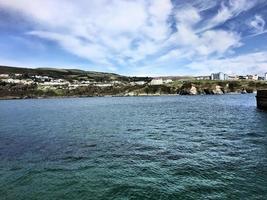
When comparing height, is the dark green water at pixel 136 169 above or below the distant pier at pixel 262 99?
below

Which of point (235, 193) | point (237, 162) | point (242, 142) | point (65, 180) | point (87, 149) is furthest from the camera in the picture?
point (242, 142)

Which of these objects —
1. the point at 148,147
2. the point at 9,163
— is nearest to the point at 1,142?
the point at 9,163

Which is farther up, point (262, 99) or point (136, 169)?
point (262, 99)

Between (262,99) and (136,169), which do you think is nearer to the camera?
(136,169)

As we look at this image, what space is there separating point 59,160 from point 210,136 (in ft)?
67.6

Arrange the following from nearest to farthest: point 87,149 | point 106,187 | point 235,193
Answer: point 235,193 → point 106,187 → point 87,149

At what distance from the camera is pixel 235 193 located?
17312 mm

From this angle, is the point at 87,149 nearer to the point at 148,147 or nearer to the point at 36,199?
the point at 148,147

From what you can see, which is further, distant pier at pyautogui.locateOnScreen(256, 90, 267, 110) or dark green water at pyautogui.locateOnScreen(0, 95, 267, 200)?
distant pier at pyautogui.locateOnScreen(256, 90, 267, 110)

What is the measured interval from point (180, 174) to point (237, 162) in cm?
597

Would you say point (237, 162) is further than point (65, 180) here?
Yes

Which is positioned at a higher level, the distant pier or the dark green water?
the distant pier

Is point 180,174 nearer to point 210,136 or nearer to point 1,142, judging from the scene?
point 210,136

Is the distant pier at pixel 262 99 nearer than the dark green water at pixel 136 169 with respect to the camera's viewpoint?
No
